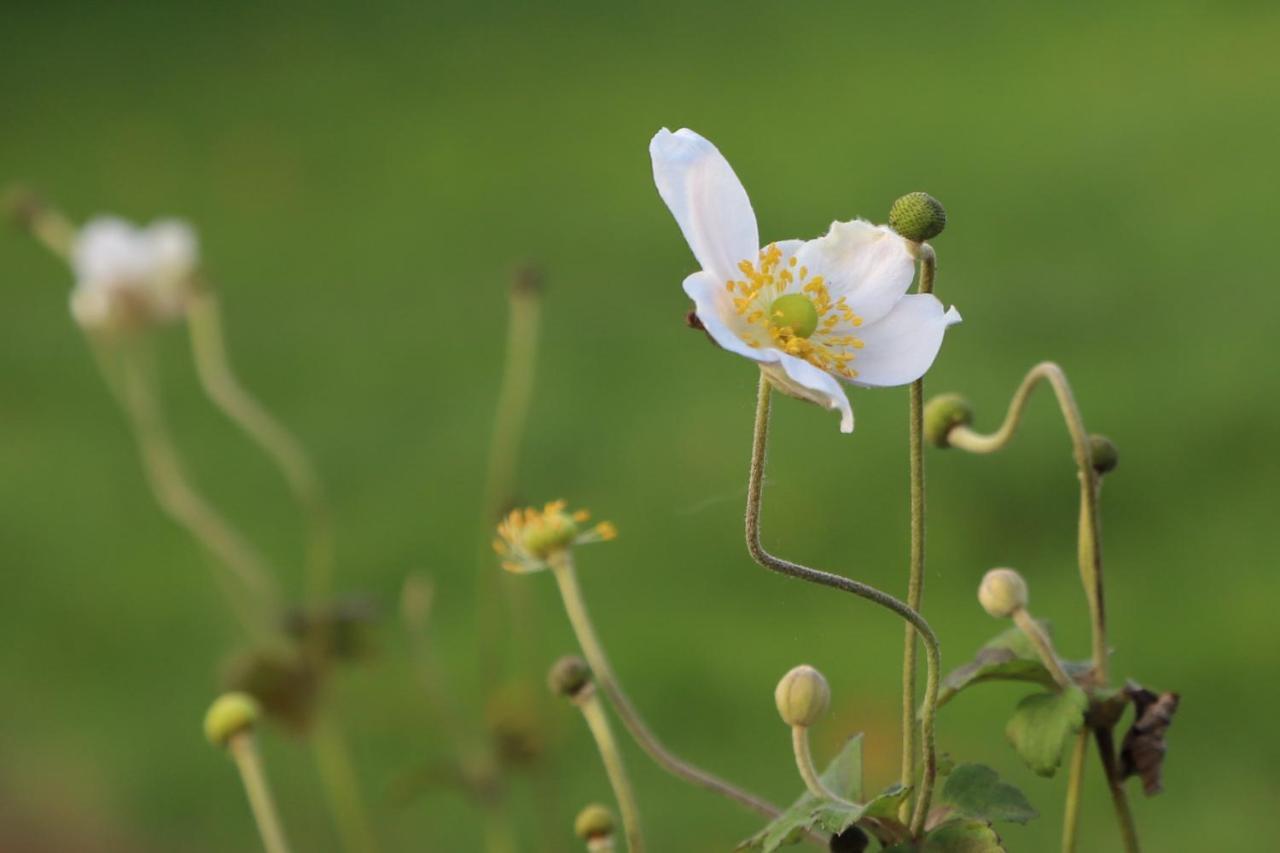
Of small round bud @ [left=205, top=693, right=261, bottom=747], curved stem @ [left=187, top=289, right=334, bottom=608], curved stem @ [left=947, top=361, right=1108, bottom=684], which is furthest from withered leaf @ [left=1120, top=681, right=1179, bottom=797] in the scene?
curved stem @ [left=187, top=289, right=334, bottom=608]

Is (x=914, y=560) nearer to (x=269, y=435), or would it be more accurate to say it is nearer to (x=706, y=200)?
A: (x=706, y=200)

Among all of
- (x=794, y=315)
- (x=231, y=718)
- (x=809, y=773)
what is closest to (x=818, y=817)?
(x=809, y=773)

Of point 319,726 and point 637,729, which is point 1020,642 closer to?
point 637,729

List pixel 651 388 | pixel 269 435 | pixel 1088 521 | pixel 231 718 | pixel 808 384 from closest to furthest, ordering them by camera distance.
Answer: pixel 808 384 < pixel 1088 521 < pixel 231 718 < pixel 269 435 < pixel 651 388

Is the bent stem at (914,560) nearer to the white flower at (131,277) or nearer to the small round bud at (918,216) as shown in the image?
the small round bud at (918,216)

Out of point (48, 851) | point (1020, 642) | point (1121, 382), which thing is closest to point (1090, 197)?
point (1121, 382)

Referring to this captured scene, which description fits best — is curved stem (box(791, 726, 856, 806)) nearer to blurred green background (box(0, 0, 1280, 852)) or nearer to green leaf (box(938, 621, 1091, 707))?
green leaf (box(938, 621, 1091, 707))
